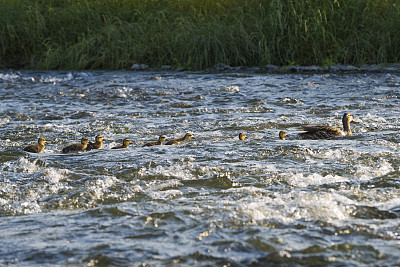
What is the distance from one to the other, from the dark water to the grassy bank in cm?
489

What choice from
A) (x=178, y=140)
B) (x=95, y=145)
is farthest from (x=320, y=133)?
(x=95, y=145)

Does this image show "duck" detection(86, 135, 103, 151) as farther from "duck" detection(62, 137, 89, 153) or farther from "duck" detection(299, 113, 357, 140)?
"duck" detection(299, 113, 357, 140)

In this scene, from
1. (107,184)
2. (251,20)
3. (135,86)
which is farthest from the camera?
(251,20)

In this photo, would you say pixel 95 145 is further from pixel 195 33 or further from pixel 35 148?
pixel 195 33

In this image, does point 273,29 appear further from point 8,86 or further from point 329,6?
point 8,86

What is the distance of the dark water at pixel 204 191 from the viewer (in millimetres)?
3580

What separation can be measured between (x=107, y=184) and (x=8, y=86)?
29.5 feet

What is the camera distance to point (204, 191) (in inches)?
190

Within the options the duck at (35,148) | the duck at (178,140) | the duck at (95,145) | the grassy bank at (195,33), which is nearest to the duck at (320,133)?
the duck at (178,140)

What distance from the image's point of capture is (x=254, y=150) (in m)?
6.29

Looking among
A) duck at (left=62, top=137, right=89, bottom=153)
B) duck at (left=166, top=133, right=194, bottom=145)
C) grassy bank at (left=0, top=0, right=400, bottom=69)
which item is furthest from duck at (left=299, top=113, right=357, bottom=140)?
grassy bank at (left=0, top=0, right=400, bottom=69)

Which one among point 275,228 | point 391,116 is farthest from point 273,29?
point 275,228

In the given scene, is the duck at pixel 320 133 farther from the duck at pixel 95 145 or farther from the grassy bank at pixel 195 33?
the grassy bank at pixel 195 33

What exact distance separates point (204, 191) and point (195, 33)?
Answer: 36.5 feet
